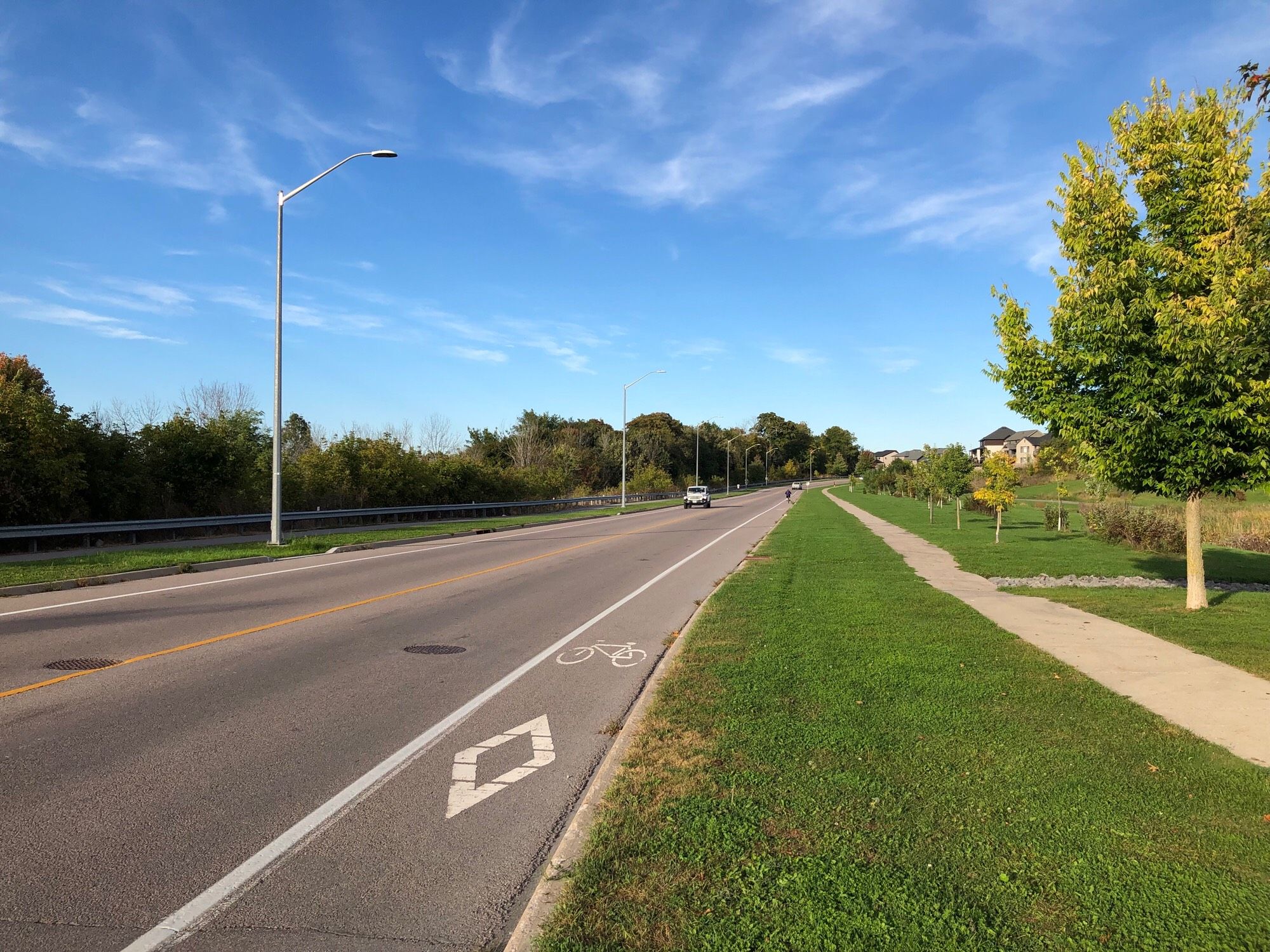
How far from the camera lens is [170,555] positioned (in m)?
18.7

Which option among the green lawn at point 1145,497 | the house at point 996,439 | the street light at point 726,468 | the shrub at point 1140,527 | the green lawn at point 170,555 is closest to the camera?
the green lawn at point 170,555

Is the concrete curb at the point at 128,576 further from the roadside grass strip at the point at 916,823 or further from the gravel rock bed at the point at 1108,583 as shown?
the gravel rock bed at the point at 1108,583

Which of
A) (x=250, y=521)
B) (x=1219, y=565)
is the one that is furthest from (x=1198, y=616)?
(x=250, y=521)

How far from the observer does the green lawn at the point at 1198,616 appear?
8789 mm

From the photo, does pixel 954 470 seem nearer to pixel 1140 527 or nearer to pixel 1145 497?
pixel 1140 527

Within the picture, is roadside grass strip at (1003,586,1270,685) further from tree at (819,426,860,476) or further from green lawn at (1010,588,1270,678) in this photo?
tree at (819,426,860,476)

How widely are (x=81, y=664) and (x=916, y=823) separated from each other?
26.0 feet

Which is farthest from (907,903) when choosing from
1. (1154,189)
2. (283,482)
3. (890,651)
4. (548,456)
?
(548,456)

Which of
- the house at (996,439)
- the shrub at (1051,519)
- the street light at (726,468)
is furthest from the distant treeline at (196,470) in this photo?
the house at (996,439)

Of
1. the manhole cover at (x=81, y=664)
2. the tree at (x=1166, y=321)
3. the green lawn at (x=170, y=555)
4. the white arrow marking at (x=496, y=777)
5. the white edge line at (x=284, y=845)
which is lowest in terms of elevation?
the white arrow marking at (x=496, y=777)

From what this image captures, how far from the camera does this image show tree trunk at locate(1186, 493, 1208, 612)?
11.8m

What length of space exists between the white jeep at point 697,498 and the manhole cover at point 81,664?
54.1 meters

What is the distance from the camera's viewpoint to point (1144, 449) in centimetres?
1129

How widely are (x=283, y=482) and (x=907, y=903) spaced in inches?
1233
